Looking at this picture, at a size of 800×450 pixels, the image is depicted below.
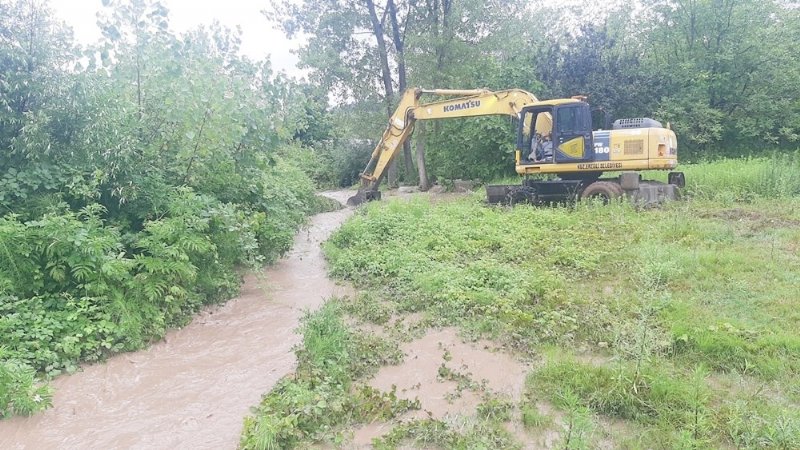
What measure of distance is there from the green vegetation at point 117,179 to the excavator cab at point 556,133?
220 inches

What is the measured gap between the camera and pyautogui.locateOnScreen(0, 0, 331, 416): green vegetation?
4.97 m

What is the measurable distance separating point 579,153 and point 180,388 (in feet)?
30.2

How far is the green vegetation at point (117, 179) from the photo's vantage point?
4.97 m

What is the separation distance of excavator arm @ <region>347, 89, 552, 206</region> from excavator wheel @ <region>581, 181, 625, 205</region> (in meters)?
1.79

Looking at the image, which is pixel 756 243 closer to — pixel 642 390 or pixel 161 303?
pixel 642 390

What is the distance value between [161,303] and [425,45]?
575 inches

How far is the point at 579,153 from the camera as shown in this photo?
427 inches

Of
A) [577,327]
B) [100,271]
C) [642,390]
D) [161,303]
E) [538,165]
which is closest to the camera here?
[642,390]

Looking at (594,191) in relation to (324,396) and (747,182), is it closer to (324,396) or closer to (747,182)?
(747,182)

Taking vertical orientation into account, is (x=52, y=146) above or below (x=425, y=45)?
below

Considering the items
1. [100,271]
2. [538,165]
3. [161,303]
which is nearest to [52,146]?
[100,271]

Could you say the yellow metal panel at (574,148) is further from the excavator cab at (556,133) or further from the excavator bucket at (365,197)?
the excavator bucket at (365,197)

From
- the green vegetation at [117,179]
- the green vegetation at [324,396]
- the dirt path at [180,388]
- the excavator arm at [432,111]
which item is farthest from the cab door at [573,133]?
the green vegetation at [324,396]

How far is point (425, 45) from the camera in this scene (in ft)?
58.5
